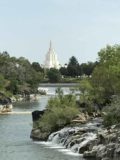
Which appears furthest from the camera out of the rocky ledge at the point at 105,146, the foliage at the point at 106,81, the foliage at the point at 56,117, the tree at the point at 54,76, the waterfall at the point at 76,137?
the tree at the point at 54,76

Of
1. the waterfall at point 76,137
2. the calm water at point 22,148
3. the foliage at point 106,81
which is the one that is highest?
the foliage at point 106,81

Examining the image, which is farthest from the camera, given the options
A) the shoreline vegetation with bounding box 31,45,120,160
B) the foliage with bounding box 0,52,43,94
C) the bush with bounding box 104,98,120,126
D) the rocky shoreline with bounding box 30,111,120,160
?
the foliage with bounding box 0,52,43,94

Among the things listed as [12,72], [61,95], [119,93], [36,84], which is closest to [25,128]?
[61,95]

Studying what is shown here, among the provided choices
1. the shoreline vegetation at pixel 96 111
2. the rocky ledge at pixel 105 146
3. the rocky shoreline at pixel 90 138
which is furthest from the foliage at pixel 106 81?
the rocky ledge at pixel 105 146

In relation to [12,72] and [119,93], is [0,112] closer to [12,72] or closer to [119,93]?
[119,93]

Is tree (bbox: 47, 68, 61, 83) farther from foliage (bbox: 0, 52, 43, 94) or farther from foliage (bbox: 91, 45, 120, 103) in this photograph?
foliage (bbox: 91, 45, 120, 103)

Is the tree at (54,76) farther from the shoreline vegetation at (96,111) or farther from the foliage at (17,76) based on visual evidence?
the shoreline vegetation at (96,111)

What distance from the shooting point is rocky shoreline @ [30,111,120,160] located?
39.6 m

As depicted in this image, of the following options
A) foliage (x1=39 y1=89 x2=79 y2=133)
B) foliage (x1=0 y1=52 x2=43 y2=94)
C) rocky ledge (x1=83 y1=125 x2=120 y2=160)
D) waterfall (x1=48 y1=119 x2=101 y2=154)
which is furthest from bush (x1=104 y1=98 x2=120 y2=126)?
foliage (x1=0 y1=52 x2=43 y2=94)

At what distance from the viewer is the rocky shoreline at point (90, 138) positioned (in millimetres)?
39562

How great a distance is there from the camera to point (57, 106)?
5497cm

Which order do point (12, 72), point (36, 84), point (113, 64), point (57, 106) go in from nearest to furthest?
point (57, 106), point (113, 64), point (12, 72), point (36, 84)

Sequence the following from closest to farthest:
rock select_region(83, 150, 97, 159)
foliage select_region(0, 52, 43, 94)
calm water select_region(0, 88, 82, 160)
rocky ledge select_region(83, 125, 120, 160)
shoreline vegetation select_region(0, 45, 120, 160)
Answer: rocky ledge select_region(83, 125, 120, 160) → rock select_region(83, 150, 97, 159) → shoreline vegetation select_region(0, 45, 120, 160) → calm water select_region(0, 88, 82, 160) → foliage select_region(0, 52, 43, 94)

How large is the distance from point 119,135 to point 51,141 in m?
9.87
